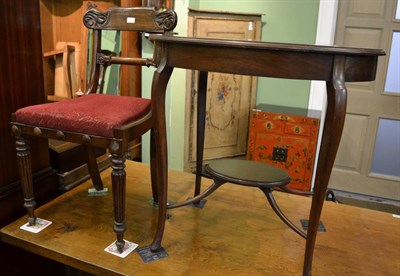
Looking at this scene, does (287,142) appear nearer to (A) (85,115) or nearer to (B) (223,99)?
(B) (223,99)

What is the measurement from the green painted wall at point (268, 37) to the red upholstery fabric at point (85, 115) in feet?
4.67

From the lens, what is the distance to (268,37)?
3.26 m

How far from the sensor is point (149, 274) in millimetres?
1324

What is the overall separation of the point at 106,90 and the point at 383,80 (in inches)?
87.5

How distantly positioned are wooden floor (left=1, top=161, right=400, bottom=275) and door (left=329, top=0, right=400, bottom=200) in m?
1.41

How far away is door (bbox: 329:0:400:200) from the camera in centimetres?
294

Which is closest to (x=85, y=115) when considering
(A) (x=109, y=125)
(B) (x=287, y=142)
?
Answer: (A) (x=109, y=125)

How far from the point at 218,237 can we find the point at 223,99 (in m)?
1.84

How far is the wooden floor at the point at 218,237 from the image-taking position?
4.57ft

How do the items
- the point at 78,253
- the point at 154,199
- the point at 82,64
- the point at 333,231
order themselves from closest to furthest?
the point at 78,253 < the point at 333,231 < the point at 154,199 < the point at 82,64

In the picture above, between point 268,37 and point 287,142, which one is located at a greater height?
point 268,37

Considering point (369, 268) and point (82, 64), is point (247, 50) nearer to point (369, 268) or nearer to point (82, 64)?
point (369, 268)

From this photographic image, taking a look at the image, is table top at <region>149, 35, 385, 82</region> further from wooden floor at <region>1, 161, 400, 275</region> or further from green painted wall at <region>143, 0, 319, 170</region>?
green painted wall at <region>143, 0, 319, 170</region>

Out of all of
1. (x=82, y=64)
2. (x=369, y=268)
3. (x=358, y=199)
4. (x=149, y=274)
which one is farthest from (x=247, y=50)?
(x=358, y=199)
